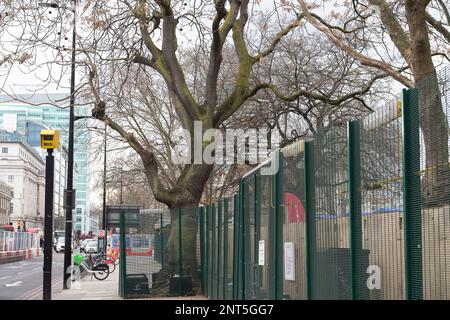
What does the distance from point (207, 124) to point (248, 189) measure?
792 cm

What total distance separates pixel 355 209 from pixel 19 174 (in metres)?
131

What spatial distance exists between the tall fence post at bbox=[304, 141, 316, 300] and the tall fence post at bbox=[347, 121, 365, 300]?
4.13 feet

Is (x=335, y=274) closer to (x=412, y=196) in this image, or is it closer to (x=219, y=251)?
(x=412, y=196)

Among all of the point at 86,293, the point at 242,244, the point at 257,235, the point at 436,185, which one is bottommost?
the point at 86,293

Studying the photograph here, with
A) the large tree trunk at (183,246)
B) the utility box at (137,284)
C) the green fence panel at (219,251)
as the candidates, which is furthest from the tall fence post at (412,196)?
the utility box at (137,284)

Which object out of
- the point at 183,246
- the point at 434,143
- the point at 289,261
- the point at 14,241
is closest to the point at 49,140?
the point at 183,246

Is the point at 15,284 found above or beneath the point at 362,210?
beneath

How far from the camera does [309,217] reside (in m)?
8.06

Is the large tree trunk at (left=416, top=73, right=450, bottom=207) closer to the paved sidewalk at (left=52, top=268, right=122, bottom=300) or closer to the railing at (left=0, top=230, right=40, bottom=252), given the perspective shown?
the paved sidewalk at (left=52, top=268, right=122, bottom=300)

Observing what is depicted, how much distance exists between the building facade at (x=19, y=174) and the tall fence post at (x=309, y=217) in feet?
381

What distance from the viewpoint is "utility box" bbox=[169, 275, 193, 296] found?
18.3m

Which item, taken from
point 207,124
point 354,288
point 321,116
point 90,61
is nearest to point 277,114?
point 321,116

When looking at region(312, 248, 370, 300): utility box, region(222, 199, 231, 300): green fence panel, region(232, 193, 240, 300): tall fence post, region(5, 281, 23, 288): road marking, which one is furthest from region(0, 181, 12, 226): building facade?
region(312, 248, 370, 300): utility box

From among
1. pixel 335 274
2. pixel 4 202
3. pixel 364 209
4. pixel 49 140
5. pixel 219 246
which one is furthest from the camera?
pixel 4 202
